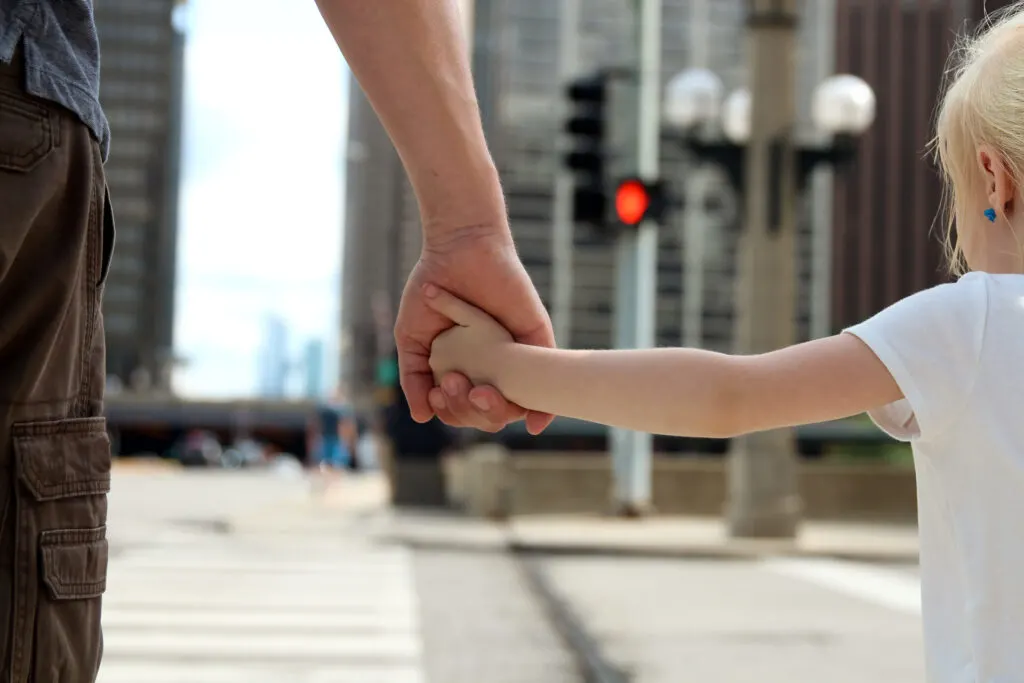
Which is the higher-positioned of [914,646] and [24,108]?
[24,108]

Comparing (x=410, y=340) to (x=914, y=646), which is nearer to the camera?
(x=410, y=340)

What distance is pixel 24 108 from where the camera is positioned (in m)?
1.49

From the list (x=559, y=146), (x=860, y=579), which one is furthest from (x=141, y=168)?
(x=860, y=579)

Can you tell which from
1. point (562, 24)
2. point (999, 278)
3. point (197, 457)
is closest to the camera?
point (999, 278)

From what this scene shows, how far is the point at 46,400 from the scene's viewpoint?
1.52m

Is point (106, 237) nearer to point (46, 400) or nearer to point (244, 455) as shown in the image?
point (46, 400)

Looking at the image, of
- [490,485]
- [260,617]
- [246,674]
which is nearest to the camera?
[246,674]

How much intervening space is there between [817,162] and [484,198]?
1016cm

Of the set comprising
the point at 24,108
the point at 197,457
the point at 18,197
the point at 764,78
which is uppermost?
the point at 764,78

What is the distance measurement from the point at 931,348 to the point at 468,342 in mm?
665

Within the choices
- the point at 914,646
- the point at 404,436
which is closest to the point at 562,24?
the point at 404,436

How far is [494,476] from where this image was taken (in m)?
14.6

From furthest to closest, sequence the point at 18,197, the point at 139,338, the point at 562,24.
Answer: the point at 139,338 → the point at 562,24 → the point at 18,197

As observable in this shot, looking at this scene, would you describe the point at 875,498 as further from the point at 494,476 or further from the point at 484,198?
the point at 484,198
